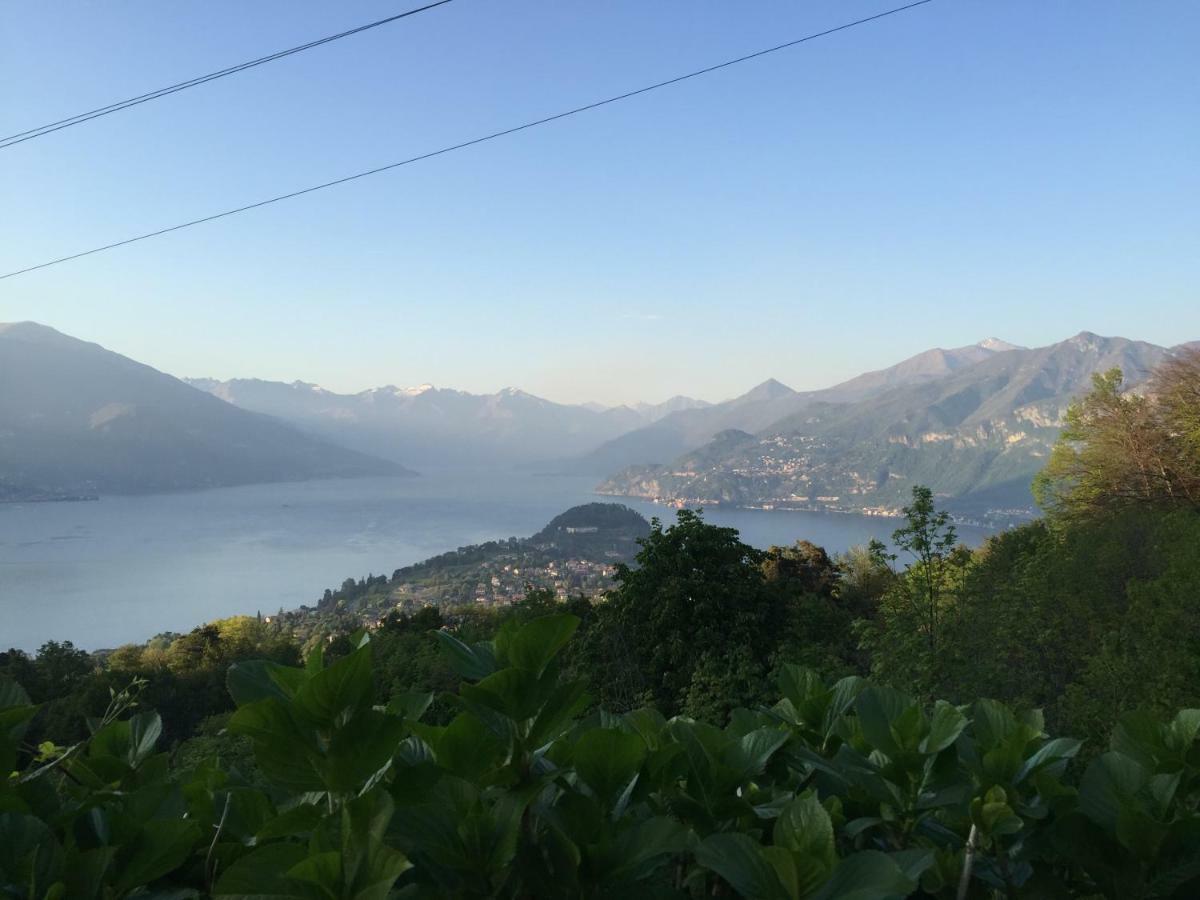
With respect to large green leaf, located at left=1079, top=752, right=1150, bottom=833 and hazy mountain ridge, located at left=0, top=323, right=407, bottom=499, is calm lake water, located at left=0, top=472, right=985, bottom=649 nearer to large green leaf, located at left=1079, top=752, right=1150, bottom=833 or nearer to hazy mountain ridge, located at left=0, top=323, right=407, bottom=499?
hazy mountain ridge, located at left=0, top=323, right=407, bottom=499

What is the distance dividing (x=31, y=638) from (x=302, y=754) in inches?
2252

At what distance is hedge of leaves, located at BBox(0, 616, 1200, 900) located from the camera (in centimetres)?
58

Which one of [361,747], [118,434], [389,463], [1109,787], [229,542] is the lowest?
[229,542]

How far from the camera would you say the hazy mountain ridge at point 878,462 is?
11138cm

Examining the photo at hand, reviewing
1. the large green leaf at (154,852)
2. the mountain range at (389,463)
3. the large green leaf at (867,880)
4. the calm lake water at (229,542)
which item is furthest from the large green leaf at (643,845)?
the mountain range at (389,463)

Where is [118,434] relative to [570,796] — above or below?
above

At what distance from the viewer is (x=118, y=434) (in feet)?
431

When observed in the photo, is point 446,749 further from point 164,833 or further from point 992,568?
point 992,568

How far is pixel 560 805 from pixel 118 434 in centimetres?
15545

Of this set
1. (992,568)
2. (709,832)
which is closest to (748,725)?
(709,832)

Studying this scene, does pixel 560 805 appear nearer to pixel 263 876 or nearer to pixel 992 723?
pixel 263 876

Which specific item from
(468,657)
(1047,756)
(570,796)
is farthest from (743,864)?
(1047,756)

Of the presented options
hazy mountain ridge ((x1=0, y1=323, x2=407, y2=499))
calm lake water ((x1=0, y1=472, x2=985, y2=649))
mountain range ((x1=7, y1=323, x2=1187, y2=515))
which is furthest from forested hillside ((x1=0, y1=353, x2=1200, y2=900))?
hazy mountain ridge ((x1=0, y1=323, x2=407, y2=499))

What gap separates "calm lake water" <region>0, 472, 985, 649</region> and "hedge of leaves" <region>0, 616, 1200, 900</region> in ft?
→ 169
